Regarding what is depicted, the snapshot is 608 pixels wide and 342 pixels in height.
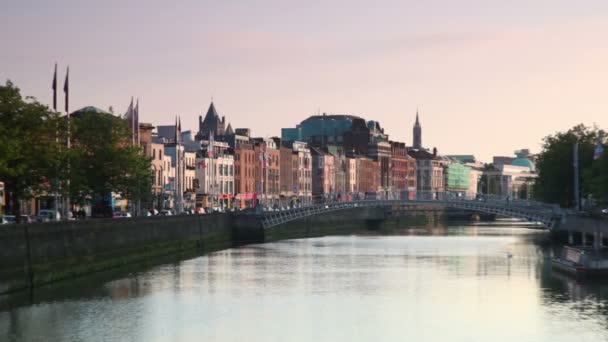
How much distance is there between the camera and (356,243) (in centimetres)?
11731

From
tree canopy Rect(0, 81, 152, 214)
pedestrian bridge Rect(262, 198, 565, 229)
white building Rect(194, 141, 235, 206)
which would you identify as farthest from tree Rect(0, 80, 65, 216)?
white building Rect(194, 141, 235, 206)

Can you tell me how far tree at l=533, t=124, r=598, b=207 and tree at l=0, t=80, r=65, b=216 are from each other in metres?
62.5

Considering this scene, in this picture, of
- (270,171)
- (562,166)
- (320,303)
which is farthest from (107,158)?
(270,171)

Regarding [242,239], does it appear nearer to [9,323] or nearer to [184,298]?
[184,298]

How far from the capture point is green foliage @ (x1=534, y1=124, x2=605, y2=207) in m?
126

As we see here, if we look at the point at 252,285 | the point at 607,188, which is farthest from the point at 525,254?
the point at 252,285

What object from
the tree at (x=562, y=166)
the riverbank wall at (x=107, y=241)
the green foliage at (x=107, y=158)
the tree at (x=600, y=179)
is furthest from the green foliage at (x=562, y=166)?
the green foliage at (x=107, y=158)

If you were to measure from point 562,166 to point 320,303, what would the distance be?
225 ft

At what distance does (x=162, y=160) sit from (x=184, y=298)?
8154cm

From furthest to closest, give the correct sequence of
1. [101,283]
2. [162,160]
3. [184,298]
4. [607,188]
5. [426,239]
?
[162,160], [426,239], [607,188], [101,283], [184,298]

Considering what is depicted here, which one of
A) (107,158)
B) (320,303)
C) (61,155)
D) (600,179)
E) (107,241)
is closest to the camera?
(320,303)

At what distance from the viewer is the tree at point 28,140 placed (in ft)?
237

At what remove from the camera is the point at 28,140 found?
73.8 meters

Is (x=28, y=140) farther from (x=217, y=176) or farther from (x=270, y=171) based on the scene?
(x=270, y=171)
